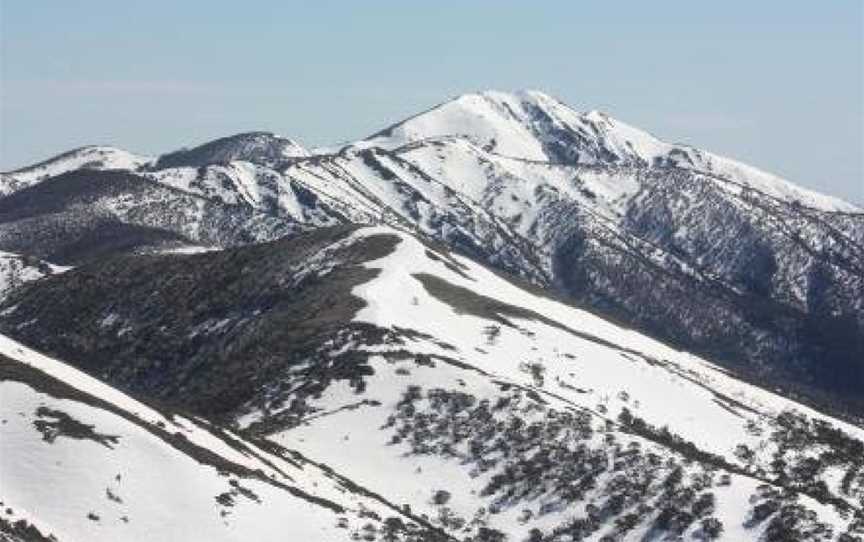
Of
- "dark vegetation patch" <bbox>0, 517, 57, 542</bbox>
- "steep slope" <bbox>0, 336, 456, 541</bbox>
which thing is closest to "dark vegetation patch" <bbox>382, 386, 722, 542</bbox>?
"steep slope" <bbox>0, 336, 456, 541</bbox>

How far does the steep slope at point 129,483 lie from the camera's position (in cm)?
5503

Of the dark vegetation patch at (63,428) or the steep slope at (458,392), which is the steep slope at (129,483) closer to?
the dark vegetation patch at (63,428)

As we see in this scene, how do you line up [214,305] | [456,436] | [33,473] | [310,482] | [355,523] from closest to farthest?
[33,473]
[355,523]
[310,482]
[456,436]
[214,305]

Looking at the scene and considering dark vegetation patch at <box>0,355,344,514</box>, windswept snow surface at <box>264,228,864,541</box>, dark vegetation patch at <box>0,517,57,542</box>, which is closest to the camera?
dark vegetation patch at <box>0,517,57,542</box>

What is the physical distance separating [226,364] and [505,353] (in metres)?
27.9

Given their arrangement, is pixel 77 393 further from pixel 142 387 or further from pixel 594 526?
pixel 142 387

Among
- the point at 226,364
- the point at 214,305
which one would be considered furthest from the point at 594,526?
the point at 214,305

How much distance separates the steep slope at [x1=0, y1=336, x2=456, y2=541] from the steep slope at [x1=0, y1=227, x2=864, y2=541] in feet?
52.1

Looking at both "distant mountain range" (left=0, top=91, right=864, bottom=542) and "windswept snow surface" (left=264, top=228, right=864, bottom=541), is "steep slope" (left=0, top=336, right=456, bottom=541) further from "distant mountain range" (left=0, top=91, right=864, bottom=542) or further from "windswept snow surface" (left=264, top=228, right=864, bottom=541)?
"windswept snow surface" (left=264, top=228, right=864, bottom=541)

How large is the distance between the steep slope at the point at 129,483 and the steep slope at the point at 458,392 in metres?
15.9

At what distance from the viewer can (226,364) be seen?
418 ft

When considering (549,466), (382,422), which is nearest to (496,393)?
(382,422)

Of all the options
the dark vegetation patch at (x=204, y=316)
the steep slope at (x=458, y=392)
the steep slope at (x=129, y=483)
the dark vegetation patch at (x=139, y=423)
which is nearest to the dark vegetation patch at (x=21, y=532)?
the steep slope at (x=129, y=483)

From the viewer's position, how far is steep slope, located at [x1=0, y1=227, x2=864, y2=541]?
Answer: 262 ft
